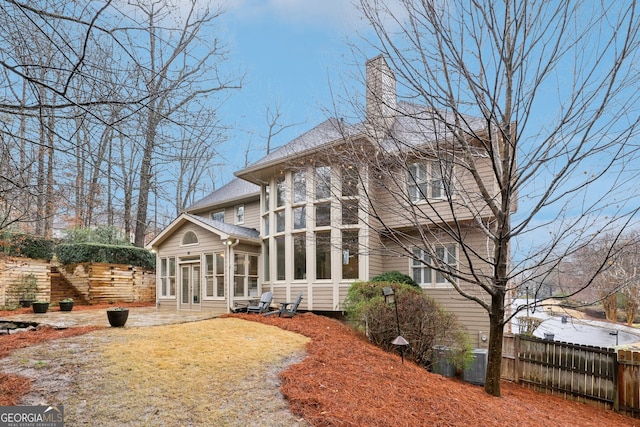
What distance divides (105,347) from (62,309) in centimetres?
879

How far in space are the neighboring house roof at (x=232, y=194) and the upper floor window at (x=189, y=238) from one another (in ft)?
Answer: 8.21

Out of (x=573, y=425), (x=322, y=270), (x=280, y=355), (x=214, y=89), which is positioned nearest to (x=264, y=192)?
(x=322, y=270)

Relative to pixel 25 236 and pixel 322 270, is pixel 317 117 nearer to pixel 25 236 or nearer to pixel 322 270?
pixel 322 270


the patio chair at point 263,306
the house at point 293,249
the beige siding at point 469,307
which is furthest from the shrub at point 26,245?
the beige siding at point 469,307

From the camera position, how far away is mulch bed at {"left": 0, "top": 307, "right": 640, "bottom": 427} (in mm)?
4156

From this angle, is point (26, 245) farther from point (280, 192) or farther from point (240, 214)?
point (280, 192)

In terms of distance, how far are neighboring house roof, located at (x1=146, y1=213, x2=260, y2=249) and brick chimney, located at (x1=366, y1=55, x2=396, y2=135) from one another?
7.91 metres

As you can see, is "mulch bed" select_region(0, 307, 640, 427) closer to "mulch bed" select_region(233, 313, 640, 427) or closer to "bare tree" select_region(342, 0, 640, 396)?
"mulch bed" select_region(233, 313, 640, 427)

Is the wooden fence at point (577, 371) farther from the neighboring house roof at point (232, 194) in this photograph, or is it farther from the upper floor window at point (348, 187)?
the neighboring house roof at point (232, 194)

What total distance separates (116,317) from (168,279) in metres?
6.53

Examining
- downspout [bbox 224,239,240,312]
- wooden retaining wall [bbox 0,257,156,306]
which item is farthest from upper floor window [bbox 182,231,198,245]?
wooden retaining wall [bbox 0,257,156,306]

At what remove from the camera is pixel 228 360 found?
5.74 metres

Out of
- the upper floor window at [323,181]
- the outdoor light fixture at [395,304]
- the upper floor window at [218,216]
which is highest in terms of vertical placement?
the upper floor window at [323,181]

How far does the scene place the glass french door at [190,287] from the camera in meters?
13.8
